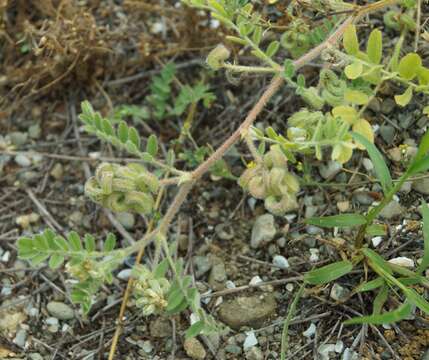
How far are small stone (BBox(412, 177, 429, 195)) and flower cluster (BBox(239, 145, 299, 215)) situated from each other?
651 millimetres

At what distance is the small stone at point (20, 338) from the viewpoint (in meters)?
2.45

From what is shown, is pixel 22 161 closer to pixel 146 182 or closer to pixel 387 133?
pixel 146 182

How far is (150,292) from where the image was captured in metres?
2.02

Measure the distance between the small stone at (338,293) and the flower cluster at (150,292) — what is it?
559 mm

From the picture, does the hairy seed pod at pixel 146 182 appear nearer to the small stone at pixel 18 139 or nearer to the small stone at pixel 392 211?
the small stone at pixel 392 211

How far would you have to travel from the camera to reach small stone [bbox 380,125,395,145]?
8.48 ft

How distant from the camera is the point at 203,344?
2.32m

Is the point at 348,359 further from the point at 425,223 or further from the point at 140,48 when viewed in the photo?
the point at 140,48

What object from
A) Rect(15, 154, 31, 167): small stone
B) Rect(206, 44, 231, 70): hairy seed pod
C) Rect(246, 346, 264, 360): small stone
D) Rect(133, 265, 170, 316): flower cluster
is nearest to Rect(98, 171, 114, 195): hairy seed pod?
Rect(133, 265, 170, 316): flower cluster

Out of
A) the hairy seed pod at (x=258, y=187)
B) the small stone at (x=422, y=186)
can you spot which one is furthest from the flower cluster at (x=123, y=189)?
the small stone at (x=422, y=186)

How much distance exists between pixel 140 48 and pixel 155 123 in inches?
13.1

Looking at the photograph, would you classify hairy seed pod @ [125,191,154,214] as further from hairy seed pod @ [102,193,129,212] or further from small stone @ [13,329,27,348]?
small stone @ [13,329,27,348]

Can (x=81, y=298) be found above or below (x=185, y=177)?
below

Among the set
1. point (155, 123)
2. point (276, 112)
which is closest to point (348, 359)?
point (276, 112)
